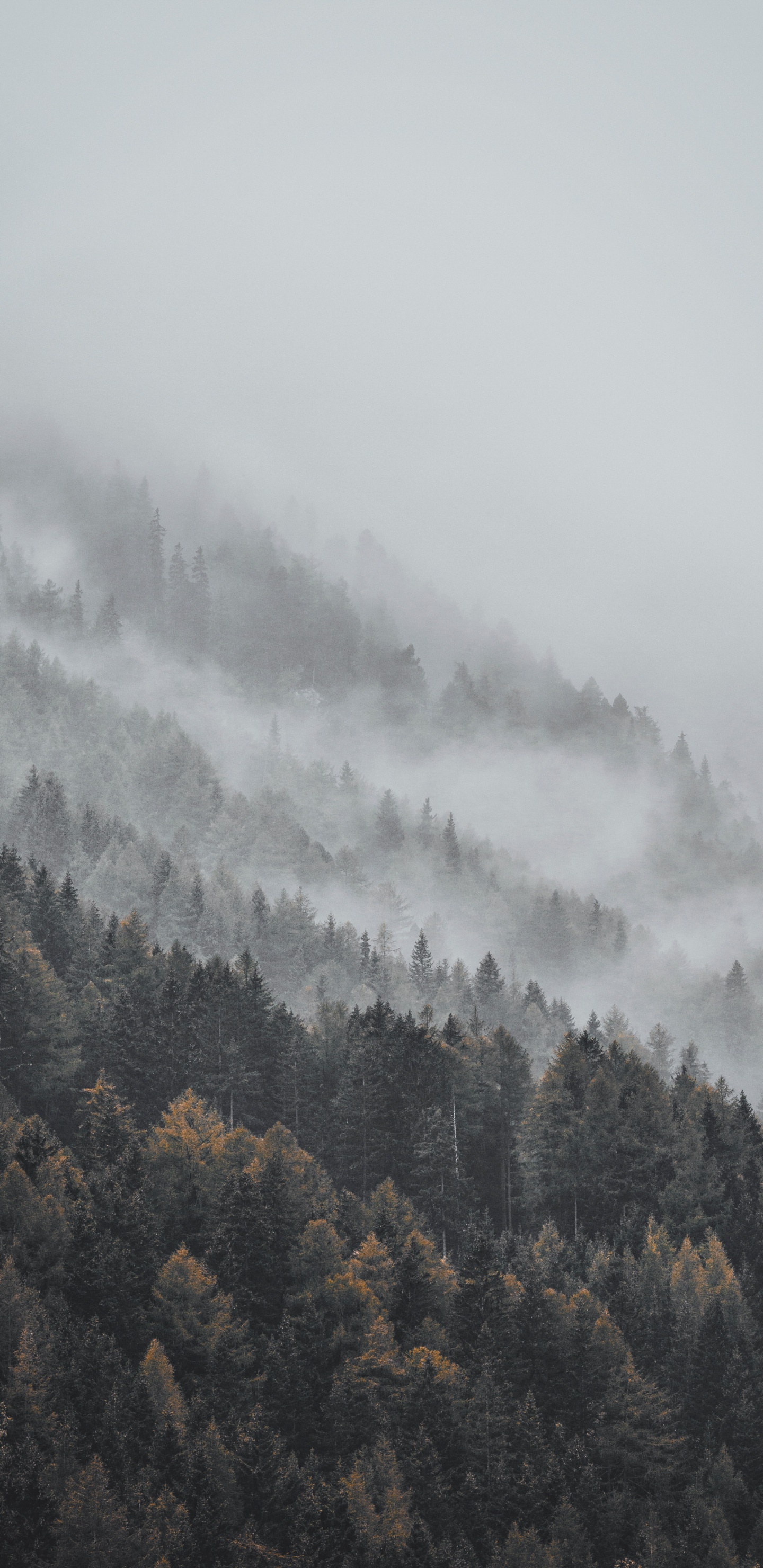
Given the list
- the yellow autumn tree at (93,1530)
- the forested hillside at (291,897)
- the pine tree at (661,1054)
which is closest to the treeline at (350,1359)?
the yellow autumn tree at (93,1530)

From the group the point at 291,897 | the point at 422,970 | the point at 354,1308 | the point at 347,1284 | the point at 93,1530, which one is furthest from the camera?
the point at 291,897

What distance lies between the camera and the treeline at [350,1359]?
1719 inches

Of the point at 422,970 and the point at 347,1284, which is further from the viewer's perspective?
the point at 422,970

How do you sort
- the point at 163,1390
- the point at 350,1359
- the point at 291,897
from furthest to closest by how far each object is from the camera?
the point at 291,897 < the point at 350,1359 < the point at 163,1390

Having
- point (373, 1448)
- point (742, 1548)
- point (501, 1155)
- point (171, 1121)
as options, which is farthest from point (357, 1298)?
point (501, 1155)

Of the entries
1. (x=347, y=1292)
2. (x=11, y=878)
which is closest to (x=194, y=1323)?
(x=347, y=1292)

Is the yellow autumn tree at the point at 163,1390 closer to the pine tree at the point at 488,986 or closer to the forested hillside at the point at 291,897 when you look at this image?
the forested hillside at the point at 291,897

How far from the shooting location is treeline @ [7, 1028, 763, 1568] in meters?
43.7

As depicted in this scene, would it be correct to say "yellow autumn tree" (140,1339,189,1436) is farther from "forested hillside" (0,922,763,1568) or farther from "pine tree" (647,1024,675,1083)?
"pine tree" (647,1024,675,1083)

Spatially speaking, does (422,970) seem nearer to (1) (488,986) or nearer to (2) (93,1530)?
(1) (488,986)

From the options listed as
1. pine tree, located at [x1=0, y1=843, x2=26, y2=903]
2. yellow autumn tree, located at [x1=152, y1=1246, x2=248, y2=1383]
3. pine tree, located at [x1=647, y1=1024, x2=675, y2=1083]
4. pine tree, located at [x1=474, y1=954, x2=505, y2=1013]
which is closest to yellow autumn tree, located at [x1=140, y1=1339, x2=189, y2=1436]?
yellow autumn tree, located at [x1=152, y1=1246, x2=248, y2=1383]

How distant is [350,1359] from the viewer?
2063 inches

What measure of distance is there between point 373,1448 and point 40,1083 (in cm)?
2870

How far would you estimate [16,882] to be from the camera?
287 feet
